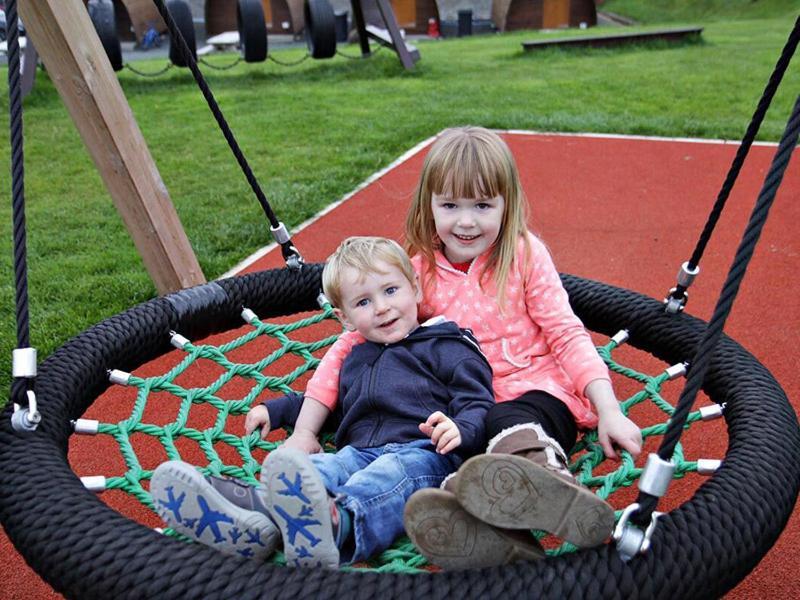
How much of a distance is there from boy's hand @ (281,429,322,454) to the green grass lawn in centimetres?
109

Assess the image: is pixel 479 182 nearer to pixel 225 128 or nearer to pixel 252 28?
pixel 225 128

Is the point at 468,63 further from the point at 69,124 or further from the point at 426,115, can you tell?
the point at 69,124

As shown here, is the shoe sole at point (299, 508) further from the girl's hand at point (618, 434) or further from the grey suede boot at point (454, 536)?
the girl's hand at point (618, 434)

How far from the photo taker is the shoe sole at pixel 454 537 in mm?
1014

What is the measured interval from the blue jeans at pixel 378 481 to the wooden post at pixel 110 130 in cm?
118

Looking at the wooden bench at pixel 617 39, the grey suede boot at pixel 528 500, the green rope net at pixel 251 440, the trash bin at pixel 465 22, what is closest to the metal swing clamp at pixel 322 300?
the green rope net at pixel 251 440

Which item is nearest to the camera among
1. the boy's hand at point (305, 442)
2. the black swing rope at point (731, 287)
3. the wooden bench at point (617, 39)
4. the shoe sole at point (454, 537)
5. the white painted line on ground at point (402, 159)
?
the black swing rope at point (731, 287)

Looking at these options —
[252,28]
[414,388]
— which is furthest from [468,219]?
[252,28]

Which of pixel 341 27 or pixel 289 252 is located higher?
pixel 289 252

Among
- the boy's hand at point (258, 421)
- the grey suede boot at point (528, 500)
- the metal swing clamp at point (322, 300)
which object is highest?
the grey suede boot at point (528, 500)

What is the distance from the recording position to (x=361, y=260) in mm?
1479

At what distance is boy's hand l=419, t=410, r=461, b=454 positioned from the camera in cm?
130

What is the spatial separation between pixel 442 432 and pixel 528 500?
324mm

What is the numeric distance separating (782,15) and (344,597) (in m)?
14.2
